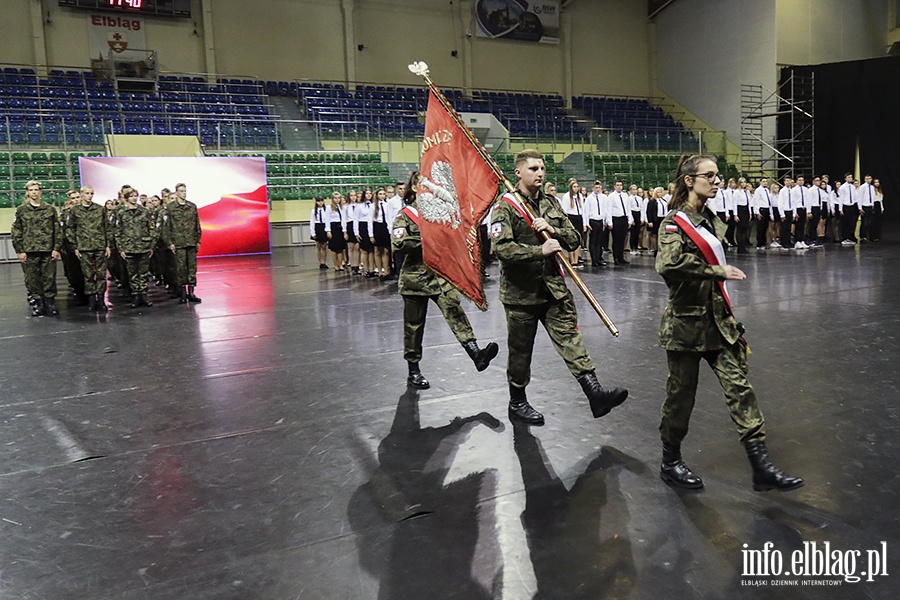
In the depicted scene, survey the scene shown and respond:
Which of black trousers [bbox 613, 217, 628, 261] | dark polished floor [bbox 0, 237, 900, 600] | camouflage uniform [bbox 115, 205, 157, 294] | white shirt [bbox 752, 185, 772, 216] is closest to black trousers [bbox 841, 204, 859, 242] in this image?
white shirt [bbox 752, 185, 772, 216]

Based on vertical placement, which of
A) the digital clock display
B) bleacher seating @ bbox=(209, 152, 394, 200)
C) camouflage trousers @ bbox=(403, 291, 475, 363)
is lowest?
camouflage trousers @ bbox=(403, 291, 475, 363)

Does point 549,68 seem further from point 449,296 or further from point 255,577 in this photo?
point 255,577

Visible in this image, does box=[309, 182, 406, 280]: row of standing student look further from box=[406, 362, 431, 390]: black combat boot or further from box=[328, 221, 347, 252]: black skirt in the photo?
box=[406, 362, 431, 390]: black combat boot

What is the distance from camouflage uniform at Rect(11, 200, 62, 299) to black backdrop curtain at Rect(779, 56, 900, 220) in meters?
24.3

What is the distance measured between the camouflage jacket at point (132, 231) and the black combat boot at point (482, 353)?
7.09m

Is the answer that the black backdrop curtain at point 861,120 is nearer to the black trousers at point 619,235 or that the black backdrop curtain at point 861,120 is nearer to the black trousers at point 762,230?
the black trousers at point 762,230

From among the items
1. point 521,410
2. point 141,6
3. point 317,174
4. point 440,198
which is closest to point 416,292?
point 440,198

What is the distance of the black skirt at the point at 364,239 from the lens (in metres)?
13.9

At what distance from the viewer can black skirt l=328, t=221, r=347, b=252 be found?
1540 cm

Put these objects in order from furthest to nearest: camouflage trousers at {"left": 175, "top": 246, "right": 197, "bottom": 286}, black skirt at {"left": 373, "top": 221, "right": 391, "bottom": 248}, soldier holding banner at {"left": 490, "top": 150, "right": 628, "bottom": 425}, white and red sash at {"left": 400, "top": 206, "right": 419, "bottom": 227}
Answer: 1. black skirt at {"left": 373, "top": 221, "right": 391, "bottom": 248}
2. camouflage trousers at {"left": 175, "top": 246, "right": 197, "bottom": 286}
3. white and red sash at {"left": 400, "top": 206, "right": 419, "bottom": 227}
4. soldier holding banner at {"left": 490, "top": 150, "right": 628, "bottom": 425}

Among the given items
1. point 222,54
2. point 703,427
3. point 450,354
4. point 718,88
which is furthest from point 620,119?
point 703,427

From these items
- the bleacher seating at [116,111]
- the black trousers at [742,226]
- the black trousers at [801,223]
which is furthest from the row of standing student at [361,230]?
the black trousers at [801,223]

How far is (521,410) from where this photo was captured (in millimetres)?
4922

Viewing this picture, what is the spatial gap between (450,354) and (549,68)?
1084 inches
